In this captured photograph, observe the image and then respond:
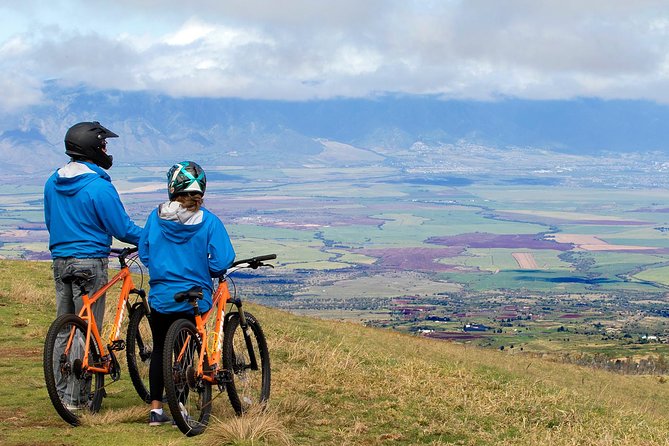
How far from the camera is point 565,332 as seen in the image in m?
82.2

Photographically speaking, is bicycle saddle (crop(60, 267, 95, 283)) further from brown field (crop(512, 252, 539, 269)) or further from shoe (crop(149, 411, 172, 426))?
brown field (crop(512, 252, 539, 269))

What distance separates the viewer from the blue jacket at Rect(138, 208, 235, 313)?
8.31 m

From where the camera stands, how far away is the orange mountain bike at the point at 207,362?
26.7 feet

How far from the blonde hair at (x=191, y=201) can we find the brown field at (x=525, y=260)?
15353 cm

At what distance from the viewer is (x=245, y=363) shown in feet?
31.0

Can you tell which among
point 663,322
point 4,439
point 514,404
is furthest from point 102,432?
point 663,322

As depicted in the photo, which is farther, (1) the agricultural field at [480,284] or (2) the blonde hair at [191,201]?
(1) the agricultural field at [480,284]

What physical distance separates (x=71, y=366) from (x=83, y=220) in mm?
1451

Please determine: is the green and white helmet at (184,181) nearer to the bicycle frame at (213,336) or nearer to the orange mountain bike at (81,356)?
the bicycle frame at (213,336)

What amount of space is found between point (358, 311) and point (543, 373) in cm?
8216

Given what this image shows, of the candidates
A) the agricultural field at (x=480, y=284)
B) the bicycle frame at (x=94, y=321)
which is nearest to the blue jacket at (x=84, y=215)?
the bicycle frame at (x=94, y=321)

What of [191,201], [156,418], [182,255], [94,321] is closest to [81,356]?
[94,321]

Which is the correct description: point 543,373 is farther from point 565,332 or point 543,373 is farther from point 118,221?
point 565,332

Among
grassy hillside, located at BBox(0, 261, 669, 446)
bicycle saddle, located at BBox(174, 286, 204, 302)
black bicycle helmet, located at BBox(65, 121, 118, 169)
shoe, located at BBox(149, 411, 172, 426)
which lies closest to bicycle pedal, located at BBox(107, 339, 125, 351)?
grassy hillside, located at BBox(0, 261, 669, 446)
